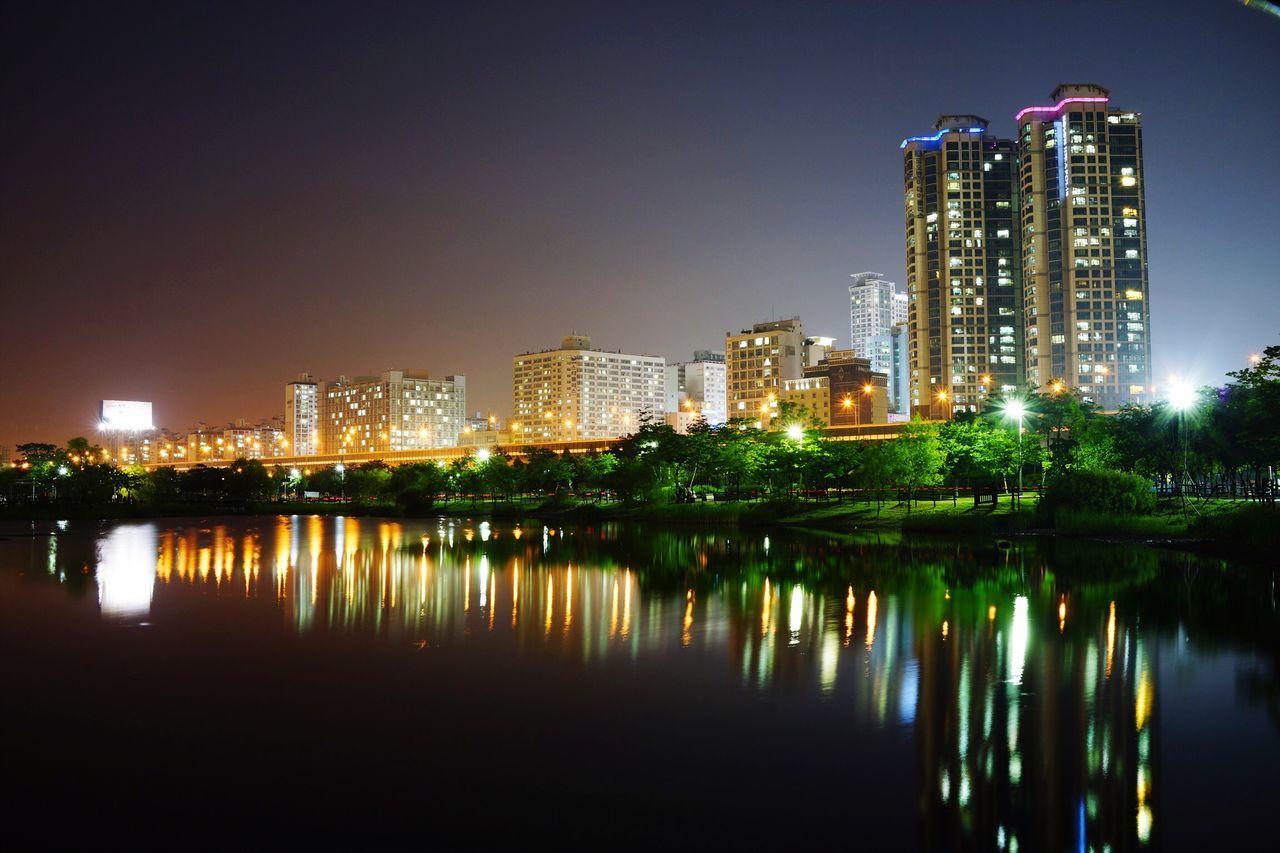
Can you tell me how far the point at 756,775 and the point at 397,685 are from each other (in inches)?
294

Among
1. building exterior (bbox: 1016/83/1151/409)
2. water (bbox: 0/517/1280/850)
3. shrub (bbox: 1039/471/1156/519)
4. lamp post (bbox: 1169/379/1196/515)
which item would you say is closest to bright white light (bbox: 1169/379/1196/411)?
lamp post (bbox: 1169/379/1196/515)

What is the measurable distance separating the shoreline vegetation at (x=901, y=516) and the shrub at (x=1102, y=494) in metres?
0.57

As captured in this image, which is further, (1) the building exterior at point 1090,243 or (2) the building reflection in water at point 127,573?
(1) the building exterior at point 1090,243

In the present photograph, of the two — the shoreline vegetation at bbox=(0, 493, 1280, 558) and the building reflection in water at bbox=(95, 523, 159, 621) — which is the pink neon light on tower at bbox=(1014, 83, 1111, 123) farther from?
the building reflection in water at bbox=(95, 523, 159, 621)

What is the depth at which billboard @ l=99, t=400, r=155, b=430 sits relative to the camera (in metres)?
164

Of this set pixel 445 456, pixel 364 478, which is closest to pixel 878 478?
pixel 364 478

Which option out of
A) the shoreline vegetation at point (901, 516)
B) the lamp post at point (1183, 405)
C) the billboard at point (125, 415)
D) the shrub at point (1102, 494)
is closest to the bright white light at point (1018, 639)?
the shoreline vegetation at point (901, 516)

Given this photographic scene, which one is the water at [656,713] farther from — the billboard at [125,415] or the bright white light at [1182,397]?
the billboard at [125,415]

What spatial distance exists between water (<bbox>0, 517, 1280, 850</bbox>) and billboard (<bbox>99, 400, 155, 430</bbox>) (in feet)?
497

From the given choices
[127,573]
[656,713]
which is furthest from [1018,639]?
[127,573]

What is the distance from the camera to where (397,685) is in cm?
1669

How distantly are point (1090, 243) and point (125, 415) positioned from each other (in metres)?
181

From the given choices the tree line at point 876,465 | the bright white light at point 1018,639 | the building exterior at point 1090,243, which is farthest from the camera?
the building exterior at point 1090,243

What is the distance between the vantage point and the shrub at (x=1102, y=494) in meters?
47.4
